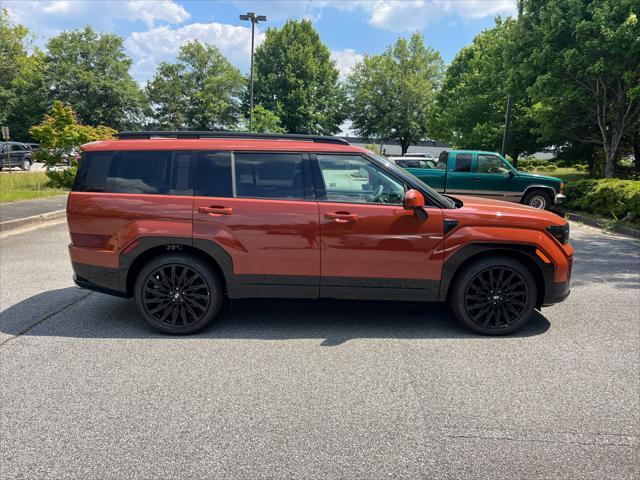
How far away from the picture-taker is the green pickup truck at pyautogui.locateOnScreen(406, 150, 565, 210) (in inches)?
559

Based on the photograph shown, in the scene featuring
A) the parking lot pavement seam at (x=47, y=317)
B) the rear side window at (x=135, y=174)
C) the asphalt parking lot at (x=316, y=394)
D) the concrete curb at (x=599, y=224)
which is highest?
the rear side window at (x=135, y=174)

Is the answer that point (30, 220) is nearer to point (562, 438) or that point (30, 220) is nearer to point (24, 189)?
point (24, 189)

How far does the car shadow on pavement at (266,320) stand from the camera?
14.6ft

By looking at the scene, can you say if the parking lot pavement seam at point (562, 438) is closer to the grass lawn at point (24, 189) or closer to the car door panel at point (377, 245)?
the car door panel at point (377, 245)

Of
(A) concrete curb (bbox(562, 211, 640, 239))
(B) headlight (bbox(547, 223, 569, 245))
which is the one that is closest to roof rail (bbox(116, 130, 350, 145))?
(B) headlight (bbox(547, 223, 569, 245))

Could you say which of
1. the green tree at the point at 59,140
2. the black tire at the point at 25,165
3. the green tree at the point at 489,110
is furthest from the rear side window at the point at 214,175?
the black tire at the point at 25,165

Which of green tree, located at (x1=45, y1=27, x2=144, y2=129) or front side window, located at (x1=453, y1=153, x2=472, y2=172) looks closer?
front side window, located at (x1=453, y1=153, x2=472, y2=172)

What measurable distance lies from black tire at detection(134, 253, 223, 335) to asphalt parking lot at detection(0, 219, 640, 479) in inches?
6.2

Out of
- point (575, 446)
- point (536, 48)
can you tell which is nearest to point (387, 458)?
point (575, 446)

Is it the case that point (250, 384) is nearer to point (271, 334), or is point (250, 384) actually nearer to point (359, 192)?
point (271, 334)

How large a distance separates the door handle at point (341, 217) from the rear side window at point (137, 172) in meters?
1.35

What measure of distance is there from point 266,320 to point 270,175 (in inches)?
60.1

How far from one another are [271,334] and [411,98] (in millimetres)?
60470

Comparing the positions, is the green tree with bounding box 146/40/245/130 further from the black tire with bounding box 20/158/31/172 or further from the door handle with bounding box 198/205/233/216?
the door handle with bounding box 198/205/233/216
